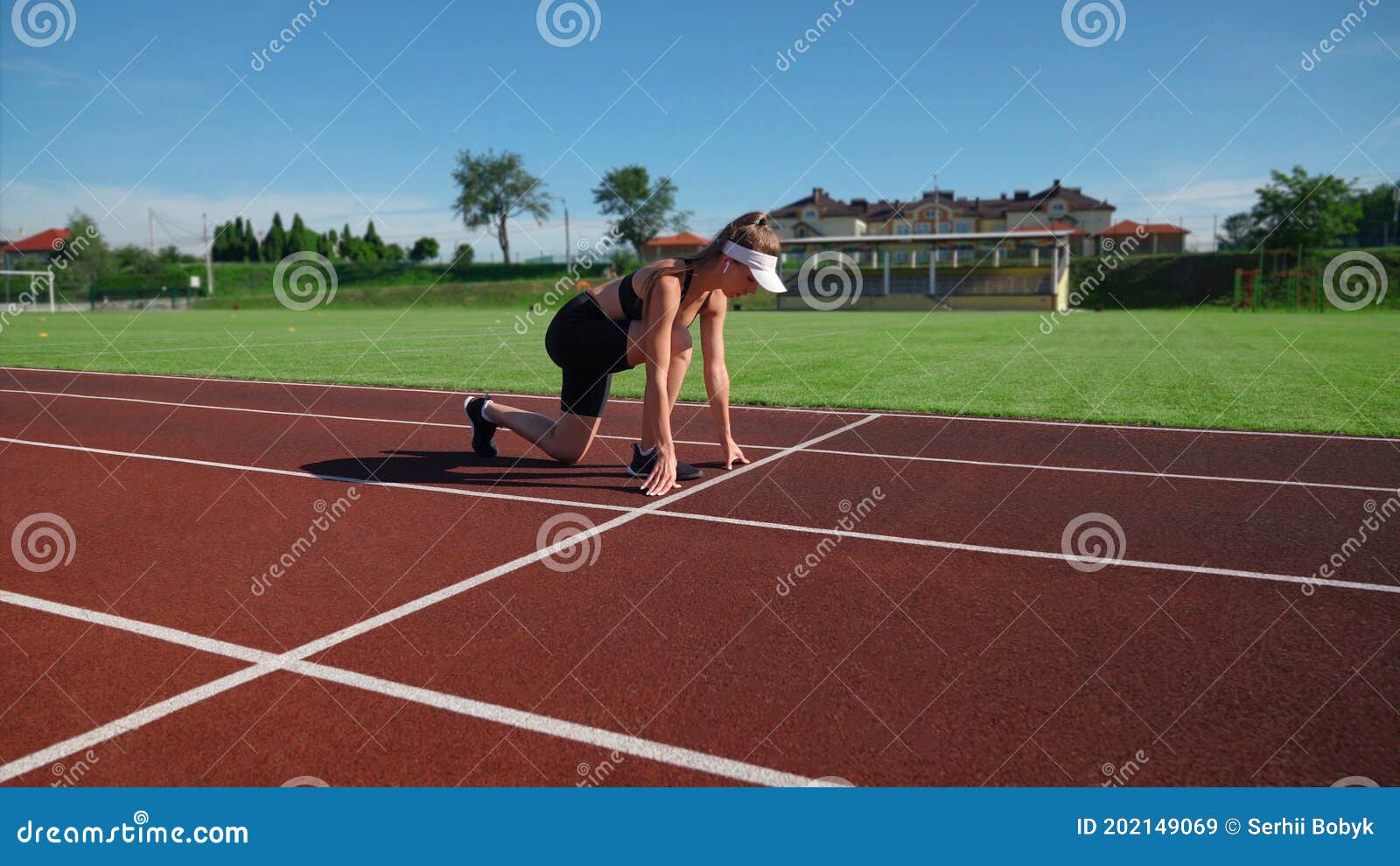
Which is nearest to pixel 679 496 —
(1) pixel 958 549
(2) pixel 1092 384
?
(1) pixel 958 549

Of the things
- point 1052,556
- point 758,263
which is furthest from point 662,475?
point 1052,556

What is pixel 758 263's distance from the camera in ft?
20.3

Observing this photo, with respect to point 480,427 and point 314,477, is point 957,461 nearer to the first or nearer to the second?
point 480,427

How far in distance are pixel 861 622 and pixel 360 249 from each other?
11763 centimetres

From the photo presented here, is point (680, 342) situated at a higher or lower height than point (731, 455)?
higher

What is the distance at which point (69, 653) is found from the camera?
398cm

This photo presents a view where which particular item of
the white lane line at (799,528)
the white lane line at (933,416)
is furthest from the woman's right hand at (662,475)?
the white lane line at (933,416)

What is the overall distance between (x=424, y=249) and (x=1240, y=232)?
84.7 metres

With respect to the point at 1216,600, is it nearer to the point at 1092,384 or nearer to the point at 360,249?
the point at 1092,384

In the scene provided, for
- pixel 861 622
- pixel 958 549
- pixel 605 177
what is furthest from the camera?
pixel 605 177

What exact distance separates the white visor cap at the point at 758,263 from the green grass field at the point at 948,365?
5.43m

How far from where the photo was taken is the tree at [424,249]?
10994cm

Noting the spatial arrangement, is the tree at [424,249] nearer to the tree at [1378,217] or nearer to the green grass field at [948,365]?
the green grass field at [948,365]

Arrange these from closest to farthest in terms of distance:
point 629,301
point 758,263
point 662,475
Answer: point 758,263 < point 662,475 < point 629,301
